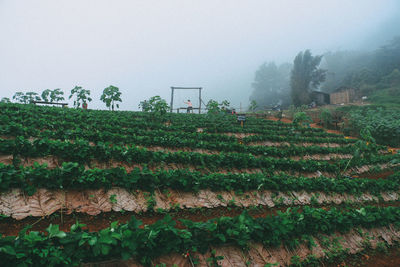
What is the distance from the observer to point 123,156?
702 cm

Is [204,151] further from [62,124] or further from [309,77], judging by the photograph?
[309,77]

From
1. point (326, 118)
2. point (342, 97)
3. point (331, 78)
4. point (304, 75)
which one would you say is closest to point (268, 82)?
point (331, 78)

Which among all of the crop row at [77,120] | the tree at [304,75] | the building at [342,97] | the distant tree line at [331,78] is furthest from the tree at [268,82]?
the crop row at [77,120]

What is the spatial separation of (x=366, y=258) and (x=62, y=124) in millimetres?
13470

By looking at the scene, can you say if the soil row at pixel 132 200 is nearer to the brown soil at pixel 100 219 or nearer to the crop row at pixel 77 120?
the brown soil at pixel 100 219

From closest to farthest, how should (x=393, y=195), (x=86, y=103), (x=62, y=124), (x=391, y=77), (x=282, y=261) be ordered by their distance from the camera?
1. (x=282, y=261)
2. (x=393, y=195)
3. (x=62, y=124)
4. (x=86, y=103)
5. (x=391, y=77)

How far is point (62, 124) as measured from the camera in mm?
10836

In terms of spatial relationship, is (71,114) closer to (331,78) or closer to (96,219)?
(96,219)

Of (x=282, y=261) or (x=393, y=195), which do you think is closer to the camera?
(x=282, y=261)

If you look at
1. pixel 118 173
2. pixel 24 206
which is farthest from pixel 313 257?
pixel 24 206

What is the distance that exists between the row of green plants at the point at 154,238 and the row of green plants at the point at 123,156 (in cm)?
363

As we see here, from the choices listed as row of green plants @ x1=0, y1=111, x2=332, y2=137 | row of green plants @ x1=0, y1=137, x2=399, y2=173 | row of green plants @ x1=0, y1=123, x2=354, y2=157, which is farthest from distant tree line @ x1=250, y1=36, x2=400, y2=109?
row of green plants @ x1=0, y1=137, x2=399, y2=173

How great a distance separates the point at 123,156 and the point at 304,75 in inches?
2607

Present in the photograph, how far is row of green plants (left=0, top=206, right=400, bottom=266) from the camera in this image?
2.48m
